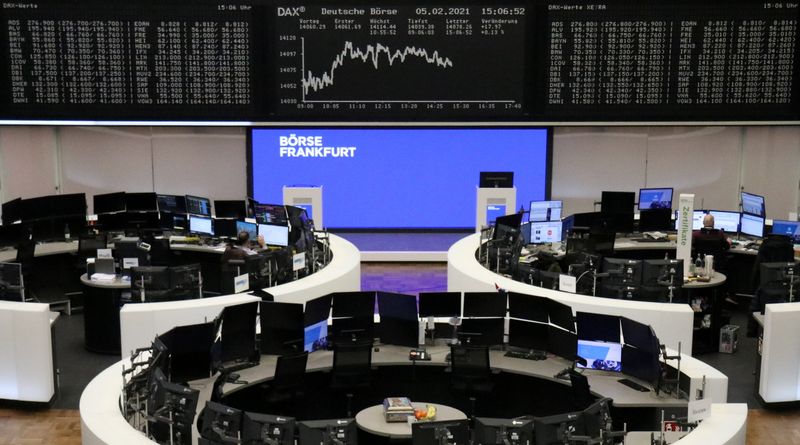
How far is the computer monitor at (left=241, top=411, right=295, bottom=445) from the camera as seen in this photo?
255 inches

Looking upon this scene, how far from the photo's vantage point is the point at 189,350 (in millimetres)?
7988

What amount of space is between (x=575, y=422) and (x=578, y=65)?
850 centimetres

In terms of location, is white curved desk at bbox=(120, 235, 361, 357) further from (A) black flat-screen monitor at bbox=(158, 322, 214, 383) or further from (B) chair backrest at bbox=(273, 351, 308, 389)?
(B) chair backrest at bbox=(273, 351, 308, 389)

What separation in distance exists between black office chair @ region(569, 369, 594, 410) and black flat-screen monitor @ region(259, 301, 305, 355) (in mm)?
2392

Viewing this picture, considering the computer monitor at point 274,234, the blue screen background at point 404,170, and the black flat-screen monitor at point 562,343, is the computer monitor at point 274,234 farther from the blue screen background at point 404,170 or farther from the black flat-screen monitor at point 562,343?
the black flat-screen monitor at point 562,343

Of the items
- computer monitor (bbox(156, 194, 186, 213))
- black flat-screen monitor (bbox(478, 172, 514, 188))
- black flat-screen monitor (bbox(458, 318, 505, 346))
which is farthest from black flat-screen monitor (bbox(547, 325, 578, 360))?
computer monitor (bbox(156, 194, 186, 213))

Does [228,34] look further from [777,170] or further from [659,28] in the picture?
[777,170]

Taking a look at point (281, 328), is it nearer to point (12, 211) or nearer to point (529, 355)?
point (529, 355)

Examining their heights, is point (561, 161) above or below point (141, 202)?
above

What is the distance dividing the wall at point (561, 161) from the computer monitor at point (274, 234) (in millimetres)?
3476

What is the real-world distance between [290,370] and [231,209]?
5.55 m

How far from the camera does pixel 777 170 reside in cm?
1583

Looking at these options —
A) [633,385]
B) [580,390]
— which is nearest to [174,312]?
[580,390]

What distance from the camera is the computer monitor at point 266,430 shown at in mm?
6477
